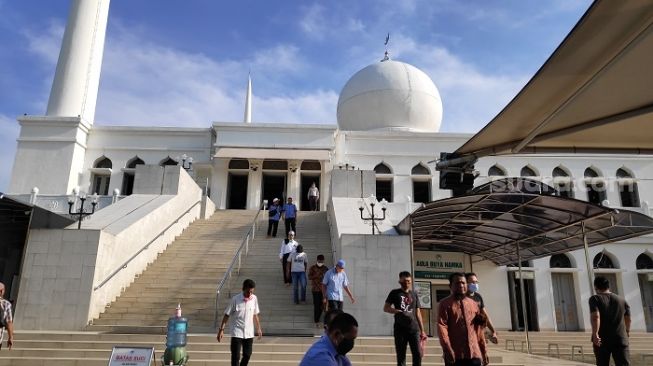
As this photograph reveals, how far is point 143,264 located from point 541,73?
37.3 feet

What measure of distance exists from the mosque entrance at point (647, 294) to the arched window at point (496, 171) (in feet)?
24.0

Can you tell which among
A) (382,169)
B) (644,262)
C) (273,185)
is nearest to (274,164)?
(273,185)

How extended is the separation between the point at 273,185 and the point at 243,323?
1847 cm

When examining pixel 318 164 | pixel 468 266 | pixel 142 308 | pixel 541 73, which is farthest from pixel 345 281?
pixel 318 164

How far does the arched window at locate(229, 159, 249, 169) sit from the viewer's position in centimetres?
2386

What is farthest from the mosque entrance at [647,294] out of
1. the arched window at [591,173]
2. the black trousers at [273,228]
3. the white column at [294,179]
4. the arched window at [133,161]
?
the arched window at [133,161]

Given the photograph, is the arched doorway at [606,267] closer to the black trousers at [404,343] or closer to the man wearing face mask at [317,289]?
the man wearing face mask at [317,289]

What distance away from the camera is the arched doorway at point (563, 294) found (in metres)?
19.6

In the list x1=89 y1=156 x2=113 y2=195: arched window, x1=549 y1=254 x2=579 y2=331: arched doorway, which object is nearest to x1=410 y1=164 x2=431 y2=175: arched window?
x1=549 y1=254 x2=579 y2=331: arched doorway

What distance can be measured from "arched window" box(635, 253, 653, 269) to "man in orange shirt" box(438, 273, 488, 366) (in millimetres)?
19152

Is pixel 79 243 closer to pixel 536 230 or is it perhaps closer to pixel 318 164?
pixel 536 230

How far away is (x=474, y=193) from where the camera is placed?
9016 millimetres

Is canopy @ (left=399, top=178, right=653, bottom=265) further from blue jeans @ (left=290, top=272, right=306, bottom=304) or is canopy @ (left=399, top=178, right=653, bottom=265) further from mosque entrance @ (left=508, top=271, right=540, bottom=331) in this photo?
mosque entrance @ (left=508, top=271, right=540, bottom=331)

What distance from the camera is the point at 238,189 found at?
24922 millimetres
